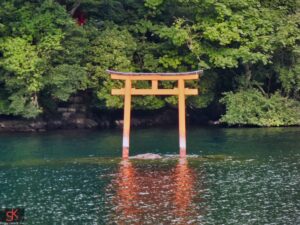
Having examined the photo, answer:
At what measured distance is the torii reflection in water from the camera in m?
41.1

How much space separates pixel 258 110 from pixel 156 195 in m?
25.5

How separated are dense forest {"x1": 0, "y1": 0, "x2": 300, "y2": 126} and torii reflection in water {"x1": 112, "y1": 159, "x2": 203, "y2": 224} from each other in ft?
50.6

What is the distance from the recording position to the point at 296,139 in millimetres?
62500

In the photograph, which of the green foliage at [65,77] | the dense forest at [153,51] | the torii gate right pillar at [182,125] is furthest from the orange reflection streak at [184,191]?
the dense forest at [153,51]

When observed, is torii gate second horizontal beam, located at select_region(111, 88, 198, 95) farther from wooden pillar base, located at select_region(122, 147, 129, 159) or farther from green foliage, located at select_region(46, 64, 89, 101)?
green foliage, located at select_region(46, 64, 89, 101)

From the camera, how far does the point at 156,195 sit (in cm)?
4528

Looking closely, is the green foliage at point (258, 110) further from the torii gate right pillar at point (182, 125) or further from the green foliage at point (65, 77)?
the torii gate right pillar at point (182, 125)

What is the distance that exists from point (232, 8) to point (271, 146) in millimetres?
13492

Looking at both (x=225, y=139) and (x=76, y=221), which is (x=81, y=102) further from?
(x=76, y=221)

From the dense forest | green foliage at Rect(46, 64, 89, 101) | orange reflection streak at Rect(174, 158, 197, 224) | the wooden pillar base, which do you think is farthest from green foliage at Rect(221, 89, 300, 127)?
orange reflection streak at Rect(174, 158, 197, 224)

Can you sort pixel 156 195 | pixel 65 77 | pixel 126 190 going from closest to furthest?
1. pixel 156 195
2. pixel 126 190
3. pixel 65 77

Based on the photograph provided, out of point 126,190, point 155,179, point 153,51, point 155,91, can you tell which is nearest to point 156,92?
point 155,91

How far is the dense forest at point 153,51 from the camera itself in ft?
218

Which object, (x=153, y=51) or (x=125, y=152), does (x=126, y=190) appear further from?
(x=153, y=51)
